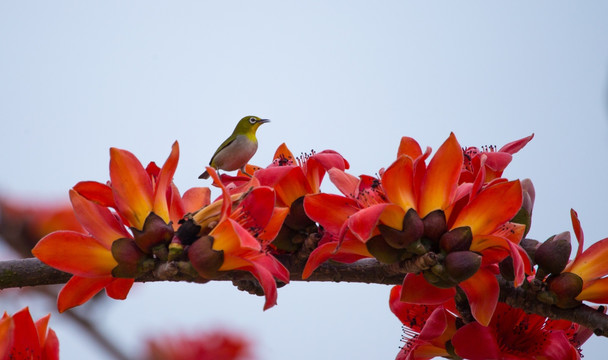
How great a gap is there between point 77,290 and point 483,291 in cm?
47

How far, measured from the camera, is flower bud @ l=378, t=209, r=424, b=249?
76 cm

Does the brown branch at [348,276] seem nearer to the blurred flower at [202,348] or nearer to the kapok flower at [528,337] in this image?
the kapok flower at [528,337]

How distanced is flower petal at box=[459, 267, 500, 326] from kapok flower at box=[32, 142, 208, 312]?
1.13 feet

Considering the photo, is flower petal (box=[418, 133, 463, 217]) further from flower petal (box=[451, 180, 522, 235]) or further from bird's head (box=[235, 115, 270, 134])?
bird's head (box=[235, 115, 270, 134])

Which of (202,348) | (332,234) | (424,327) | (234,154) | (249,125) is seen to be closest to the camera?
(332,234)

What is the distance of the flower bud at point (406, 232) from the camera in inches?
29.9

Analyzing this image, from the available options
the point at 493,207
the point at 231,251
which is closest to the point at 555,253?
the point at 493,207

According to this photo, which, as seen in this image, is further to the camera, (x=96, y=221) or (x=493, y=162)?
(x=493, y=162)

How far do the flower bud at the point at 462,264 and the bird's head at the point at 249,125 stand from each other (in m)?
2.56

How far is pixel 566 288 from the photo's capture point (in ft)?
2.79

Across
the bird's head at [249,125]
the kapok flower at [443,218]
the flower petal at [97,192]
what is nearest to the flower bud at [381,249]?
the kapok flower at [443,218]

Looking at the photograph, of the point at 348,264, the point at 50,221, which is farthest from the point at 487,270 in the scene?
Answer: the point at 50,221

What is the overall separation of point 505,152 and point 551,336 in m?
0.27

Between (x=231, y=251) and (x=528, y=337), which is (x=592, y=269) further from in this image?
(x=231, y=251)
